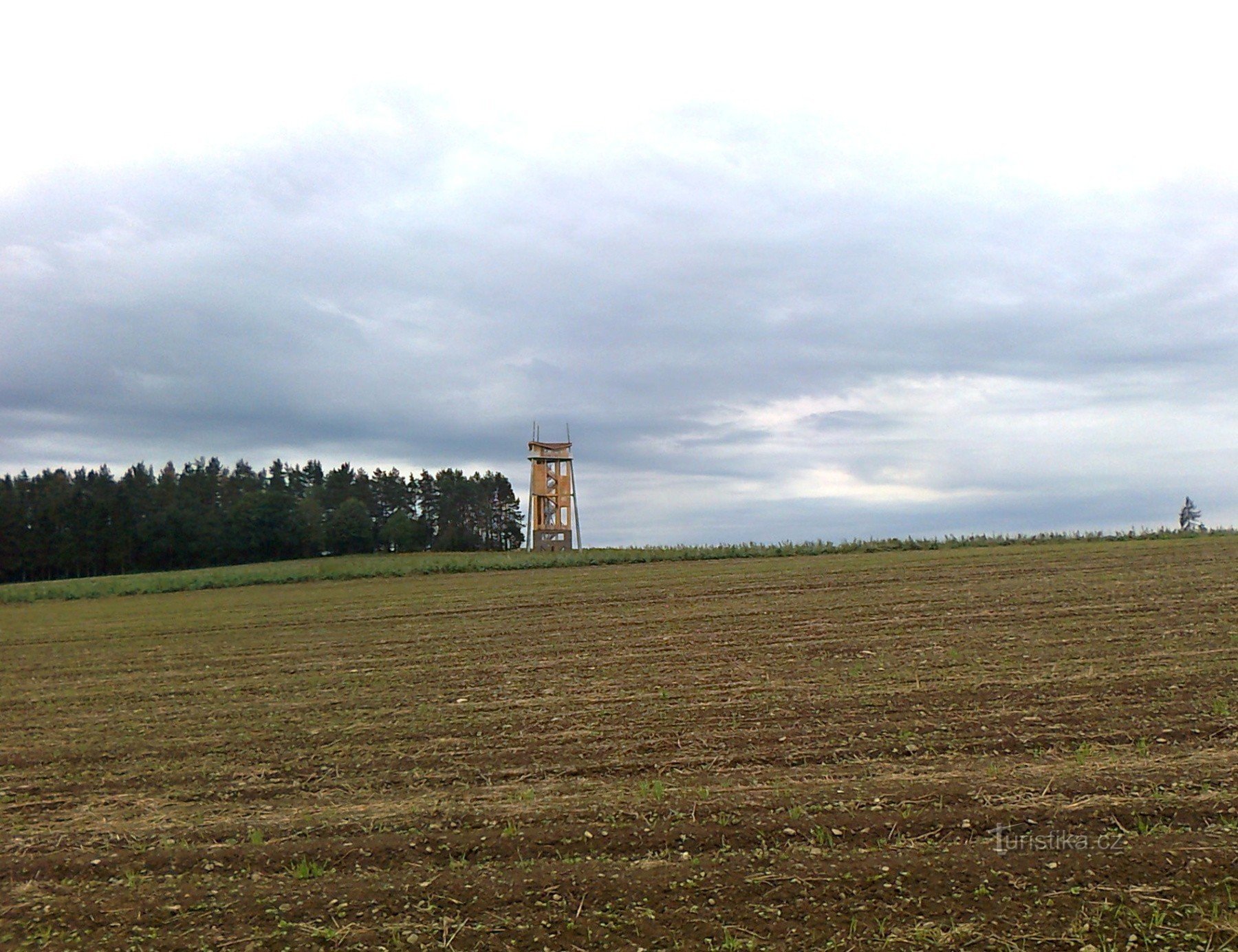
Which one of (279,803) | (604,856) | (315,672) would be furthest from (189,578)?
(604,856)

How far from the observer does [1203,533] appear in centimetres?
2591

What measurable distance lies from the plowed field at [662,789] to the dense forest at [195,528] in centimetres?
4001

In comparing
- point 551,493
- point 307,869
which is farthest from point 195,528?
point 307,869

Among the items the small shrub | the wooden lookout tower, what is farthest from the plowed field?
the wooden lookout tower

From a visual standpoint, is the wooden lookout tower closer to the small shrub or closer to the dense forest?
the dense forest

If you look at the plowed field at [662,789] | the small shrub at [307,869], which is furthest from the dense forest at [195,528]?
the small shrub at [307,869]

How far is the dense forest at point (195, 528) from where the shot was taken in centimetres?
5381

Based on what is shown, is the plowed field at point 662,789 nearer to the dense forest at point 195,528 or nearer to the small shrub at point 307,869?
the small shrub at point 307,869

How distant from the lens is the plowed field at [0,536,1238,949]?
15.5ft

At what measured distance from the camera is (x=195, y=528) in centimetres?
5384

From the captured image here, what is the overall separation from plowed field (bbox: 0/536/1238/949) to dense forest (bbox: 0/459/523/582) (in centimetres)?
4001

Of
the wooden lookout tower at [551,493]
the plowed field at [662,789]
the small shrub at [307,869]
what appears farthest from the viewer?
the wooden lookout tower at [551,493]

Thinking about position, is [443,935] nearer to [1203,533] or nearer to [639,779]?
[639,779]

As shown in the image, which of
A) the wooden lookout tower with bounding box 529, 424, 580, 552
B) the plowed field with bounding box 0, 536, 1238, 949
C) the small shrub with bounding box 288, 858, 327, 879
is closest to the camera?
the plowed field with bounding box 0, 536, 1238, 949
